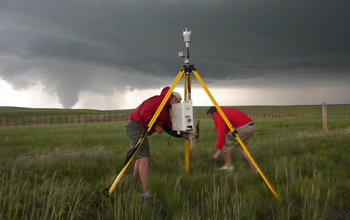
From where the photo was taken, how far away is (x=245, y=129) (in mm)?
5633

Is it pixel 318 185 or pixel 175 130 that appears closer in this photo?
pixel 318 185

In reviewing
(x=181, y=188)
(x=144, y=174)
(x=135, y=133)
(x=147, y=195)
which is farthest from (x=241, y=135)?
(x=147, y=195)

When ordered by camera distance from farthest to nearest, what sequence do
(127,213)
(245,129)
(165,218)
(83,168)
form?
(245,129)
(83,168)
(165,218)
(127,213)

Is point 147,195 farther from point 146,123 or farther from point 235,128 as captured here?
point 235,128

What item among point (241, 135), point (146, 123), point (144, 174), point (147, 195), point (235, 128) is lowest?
point (147, 195)

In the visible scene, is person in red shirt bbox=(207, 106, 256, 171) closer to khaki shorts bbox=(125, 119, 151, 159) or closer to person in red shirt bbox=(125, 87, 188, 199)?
person in red shirt bbox=(125, 87, 188, 199)

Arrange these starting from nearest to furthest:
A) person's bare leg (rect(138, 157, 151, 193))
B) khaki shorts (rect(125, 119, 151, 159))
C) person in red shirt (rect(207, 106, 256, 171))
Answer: person's bare leg (rect(138, 157, 151, 193)) → khaki shorts (rect(125, 119, 151, 159)) → person in red shirt (rect(207, 106, 256, 171))

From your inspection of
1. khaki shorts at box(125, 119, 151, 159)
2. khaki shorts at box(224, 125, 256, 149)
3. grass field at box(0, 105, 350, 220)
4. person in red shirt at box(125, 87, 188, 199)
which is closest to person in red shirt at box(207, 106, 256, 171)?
khaki shorts at box(224, 125, 256, 149)

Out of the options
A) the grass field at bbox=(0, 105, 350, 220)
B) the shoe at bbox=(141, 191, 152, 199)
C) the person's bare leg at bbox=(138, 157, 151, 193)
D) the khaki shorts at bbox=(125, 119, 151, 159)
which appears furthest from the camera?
the khaki shorts at bbox=(125, 119, 151, 159)

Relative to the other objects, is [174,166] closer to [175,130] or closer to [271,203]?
[175,130]

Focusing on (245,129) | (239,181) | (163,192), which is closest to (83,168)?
(163,192)

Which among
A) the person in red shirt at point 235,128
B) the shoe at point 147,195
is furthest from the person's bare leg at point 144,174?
the person in red shirt at point 235,128

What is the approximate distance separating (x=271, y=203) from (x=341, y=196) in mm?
1109

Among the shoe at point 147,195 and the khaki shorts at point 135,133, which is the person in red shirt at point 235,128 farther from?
the shoe at point 147,195
